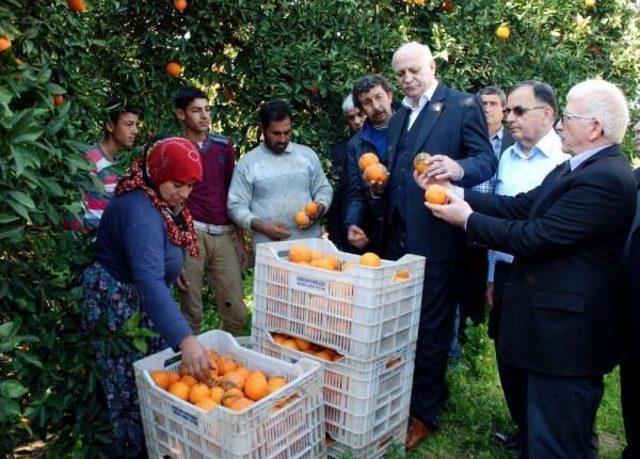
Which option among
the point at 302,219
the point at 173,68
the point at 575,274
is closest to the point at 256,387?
the point at 575,274

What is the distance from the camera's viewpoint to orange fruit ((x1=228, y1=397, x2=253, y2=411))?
230 centimetres

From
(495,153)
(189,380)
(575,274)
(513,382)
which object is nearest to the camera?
(575,274)

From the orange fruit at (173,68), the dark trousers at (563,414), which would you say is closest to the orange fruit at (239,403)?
the dark trousers at (563,414)

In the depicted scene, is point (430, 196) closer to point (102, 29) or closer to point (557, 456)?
point (557, 456)

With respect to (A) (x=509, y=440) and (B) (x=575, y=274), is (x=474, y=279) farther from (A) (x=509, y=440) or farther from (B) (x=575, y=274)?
(B) (x=575, y=274)

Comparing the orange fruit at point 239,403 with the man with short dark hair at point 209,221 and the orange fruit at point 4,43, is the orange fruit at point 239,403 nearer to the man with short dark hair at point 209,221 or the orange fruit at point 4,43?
the orange fruit at point 4,43

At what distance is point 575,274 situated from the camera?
2291 millimetres

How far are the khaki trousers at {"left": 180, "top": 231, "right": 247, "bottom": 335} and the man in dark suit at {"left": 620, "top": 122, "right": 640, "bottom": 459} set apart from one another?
257cm

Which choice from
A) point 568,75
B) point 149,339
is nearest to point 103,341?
point 149,339

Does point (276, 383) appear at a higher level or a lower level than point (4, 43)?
lower

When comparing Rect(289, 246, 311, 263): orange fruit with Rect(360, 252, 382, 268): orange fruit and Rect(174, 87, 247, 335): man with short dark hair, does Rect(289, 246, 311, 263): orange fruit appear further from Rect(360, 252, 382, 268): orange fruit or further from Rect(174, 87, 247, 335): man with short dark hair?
Rect(174, 87, 247, 335): man with short dark hair

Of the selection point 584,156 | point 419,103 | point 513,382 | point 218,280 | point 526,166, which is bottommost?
point 513,382

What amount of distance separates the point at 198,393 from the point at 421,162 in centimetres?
151

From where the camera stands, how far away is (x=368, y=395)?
2.74 m
